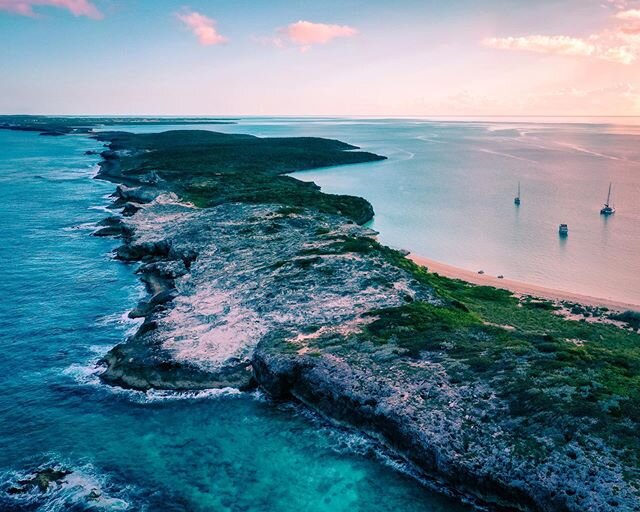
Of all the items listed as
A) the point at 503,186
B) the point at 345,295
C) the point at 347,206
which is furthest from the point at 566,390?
the point at 503,186

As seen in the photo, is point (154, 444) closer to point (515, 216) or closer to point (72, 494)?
point (72, 494)

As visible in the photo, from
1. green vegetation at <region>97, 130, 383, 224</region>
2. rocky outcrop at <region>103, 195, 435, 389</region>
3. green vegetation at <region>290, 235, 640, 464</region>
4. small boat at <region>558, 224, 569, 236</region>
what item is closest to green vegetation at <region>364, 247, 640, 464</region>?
green vegetation at <region>290, 235, 640, 464</region>

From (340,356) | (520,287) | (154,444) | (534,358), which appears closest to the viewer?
(154,444)

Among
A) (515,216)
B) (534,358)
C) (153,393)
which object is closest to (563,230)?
(515,216)

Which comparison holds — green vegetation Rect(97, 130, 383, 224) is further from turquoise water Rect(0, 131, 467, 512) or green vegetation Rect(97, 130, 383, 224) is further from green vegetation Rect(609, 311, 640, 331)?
green vegetation Rect(609, 311, 640, 331)

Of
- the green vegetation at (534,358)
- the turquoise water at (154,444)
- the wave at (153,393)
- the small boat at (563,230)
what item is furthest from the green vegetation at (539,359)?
the small boat at (563,230)
